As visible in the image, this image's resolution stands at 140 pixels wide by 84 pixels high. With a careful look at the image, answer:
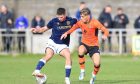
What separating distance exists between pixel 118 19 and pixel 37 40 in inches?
163

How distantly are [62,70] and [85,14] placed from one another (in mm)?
5662

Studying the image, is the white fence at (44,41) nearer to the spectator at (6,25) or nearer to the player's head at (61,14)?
the spectator at (6,25)

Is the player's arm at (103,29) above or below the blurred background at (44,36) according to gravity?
above

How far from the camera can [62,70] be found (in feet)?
73.5

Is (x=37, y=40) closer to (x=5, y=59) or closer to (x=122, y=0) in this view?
(x=5, y=59)

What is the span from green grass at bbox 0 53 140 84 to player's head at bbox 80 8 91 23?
1.77 metres

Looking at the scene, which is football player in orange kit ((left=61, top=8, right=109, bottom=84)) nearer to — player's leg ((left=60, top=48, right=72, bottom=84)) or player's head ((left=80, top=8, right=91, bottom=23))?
player's head ((left=80, top=8, right=91, bottom=23))

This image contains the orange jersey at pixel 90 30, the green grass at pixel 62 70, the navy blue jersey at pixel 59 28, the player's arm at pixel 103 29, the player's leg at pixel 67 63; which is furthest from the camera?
the green grass at pixel 62 70

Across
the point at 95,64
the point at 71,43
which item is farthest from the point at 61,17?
the point at 71,43

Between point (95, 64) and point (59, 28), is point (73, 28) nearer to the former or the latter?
point (59, 28)

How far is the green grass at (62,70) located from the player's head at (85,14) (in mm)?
1774

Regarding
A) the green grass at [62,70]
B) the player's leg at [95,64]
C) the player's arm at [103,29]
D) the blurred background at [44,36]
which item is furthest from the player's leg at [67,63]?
the blurred background at [44,36]

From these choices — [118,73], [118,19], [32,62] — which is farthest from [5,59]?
[118,73]

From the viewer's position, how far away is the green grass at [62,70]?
18078 millimetres
